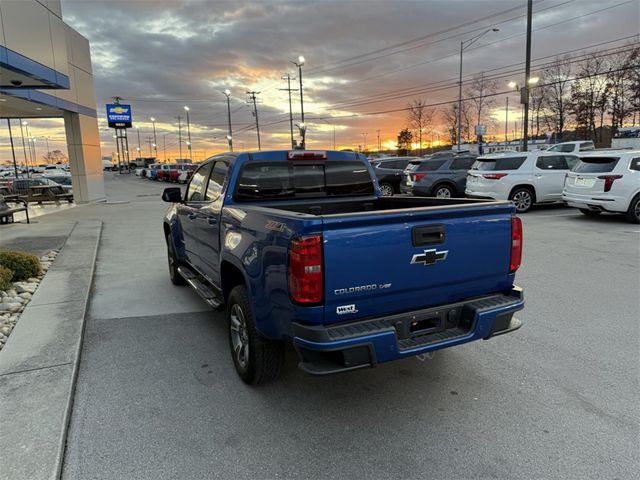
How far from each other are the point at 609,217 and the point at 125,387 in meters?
13.2

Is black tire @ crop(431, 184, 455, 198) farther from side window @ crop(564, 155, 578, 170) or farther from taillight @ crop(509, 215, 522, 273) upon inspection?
taillight @ crop(509, 215, 522, 273)

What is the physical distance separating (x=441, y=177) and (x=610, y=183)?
5.60 m

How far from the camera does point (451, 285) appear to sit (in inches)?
126

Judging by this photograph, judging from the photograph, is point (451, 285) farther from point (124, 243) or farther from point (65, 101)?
point (65, 101)

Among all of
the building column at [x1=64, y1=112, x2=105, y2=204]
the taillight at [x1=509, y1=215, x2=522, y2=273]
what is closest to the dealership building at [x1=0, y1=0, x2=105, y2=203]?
the building column at [x1=64, y1=112, x2=105, y2=204]

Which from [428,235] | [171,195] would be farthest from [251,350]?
[171,195]

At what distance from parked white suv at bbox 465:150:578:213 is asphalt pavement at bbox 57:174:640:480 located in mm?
8764

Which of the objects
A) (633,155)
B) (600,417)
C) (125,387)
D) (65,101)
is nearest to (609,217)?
(633,155)

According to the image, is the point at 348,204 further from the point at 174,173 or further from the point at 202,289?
the point at 174,173

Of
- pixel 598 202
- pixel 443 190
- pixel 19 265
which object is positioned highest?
pixel 443 190

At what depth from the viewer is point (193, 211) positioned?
202 inches

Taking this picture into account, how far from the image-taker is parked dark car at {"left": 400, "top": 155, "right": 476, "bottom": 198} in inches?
625

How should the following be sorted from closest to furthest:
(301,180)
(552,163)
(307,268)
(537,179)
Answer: (307,268), (301,180), (537,179), (552,163)

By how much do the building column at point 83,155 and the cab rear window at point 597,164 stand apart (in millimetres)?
19848
